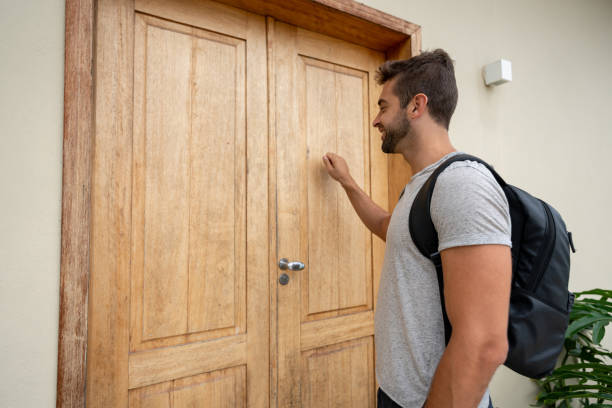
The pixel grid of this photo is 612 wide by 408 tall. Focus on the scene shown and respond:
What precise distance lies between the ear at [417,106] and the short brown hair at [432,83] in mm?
16

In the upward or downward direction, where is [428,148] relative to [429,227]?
upward

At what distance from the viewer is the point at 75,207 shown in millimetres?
1070

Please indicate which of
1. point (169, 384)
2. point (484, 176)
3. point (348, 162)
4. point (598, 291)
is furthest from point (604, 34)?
point (169, 384)

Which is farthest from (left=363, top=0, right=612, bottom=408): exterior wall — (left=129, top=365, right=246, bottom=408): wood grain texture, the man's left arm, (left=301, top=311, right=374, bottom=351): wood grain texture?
(left=129, top=365, right=246, bottom=408): wood grain texture

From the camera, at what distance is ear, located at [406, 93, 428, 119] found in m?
1.17

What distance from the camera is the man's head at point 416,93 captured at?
1.18 meters

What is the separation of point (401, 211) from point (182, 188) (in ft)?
2.58

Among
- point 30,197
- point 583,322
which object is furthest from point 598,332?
point 30,197

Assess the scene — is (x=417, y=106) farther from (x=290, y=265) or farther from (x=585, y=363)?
(x=585, y=363)

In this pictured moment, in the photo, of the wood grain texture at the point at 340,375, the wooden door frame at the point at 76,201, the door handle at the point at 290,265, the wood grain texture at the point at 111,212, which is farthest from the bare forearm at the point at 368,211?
the wooden door frame at the point at 76,201

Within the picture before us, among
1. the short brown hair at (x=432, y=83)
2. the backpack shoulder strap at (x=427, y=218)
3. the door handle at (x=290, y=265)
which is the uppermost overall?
the short brown hair at (x=432, y=83)

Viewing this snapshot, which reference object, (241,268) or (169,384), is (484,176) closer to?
(241,268)

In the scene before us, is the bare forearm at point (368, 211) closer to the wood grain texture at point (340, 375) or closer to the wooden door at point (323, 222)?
the wooden door at point (323, 222)

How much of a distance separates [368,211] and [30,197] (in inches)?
46.4
